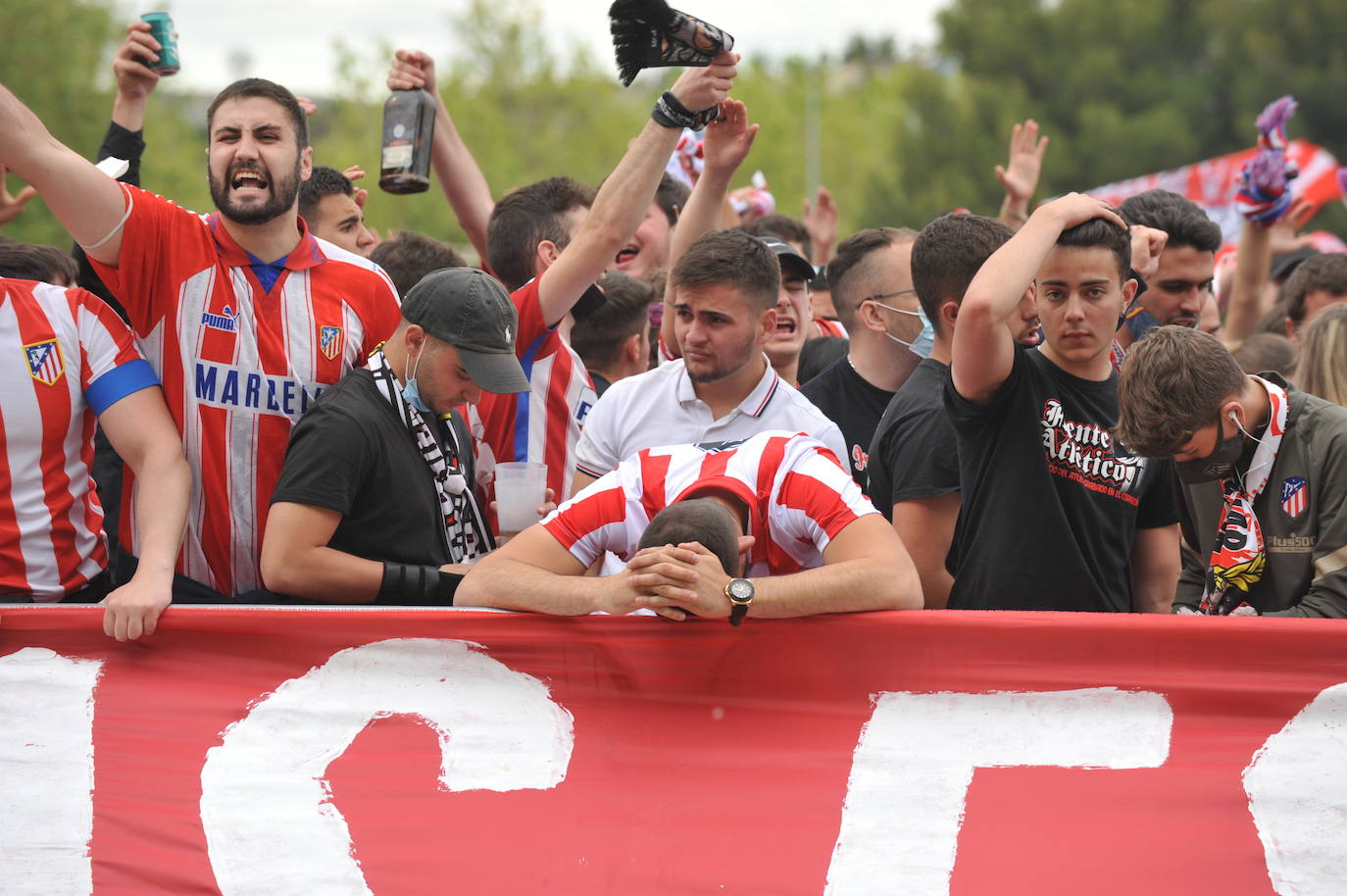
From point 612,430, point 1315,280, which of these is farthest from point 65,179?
point 1315,280

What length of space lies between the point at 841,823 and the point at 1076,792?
595 mm

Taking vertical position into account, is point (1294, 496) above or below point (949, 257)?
below

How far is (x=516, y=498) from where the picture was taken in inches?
185

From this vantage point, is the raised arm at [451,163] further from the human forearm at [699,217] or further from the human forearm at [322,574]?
the human forearm at [322,574]

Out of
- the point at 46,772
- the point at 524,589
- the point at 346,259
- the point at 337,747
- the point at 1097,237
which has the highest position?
the point at 1097,237

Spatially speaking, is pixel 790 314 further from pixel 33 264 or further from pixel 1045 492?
pixel 33 264

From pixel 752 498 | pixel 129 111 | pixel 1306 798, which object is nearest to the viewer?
pixel 1306 798

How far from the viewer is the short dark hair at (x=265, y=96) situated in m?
4.88

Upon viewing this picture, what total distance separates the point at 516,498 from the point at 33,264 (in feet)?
6.88

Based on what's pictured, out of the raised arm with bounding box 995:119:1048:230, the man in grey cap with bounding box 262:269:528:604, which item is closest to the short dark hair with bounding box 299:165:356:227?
the man in grey cap with bounding box 262:269:528:604

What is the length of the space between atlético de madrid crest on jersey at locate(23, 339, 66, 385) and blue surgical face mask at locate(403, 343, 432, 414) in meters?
1.00

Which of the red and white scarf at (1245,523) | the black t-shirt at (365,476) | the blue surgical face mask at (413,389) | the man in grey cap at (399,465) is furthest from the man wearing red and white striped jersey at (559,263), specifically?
the red and white scarf at (1245,523)

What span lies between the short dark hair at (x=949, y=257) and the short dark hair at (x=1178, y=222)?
100cm

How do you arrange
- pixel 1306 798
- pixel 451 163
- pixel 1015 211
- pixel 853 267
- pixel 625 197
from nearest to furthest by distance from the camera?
pixel 1306 798 → pixel 625 197 → pixel 853 267 → pixel 1015 211 → pixel 451 163
